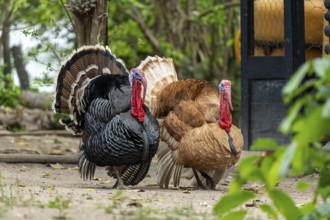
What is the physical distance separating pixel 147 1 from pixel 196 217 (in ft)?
46.1

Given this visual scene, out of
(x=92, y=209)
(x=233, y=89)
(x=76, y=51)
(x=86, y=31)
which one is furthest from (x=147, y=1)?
(x=92, y=209)

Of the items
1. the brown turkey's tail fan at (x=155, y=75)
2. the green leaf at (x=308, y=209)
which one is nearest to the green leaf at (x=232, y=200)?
the green leaf at (x=308, y=209)

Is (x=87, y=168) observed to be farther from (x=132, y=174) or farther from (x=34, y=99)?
(x=34, y=99)

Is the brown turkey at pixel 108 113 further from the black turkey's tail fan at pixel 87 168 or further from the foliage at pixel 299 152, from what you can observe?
the foliage at pixel 299 152

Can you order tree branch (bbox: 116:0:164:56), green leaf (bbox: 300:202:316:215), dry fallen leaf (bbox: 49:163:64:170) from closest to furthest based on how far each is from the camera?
green leaf (bbox: 300:202:316:215), dry fallen leaf (bbox: 49:163:64:170), tree branch (bbox: 116:0:164:56)

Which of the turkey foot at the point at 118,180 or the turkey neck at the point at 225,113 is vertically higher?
the turkey neck at the point at 225,113

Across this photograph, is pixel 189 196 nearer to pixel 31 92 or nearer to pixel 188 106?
pixel 188 106

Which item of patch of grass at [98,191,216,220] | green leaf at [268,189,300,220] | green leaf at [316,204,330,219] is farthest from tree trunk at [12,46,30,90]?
green leaf at [316,204,330,219]

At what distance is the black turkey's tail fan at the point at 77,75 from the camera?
880 cm

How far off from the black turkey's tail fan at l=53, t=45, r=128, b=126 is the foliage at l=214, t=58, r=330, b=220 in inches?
159

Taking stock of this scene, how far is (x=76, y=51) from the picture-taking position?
8.85 metres

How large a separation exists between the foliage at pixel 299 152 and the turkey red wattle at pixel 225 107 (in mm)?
3534

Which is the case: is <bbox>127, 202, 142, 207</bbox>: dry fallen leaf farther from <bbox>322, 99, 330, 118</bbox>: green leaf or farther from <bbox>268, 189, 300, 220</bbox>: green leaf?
<bbox>322, 99, 330, 118</bbox>: green leaf

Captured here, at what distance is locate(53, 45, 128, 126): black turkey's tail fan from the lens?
8797 mm
